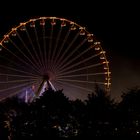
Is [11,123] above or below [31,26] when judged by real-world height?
below

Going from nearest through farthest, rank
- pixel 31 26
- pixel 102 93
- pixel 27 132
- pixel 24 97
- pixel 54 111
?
pixel 27 132, pixel 54 111, pixel 102 93, pixel 24 97, pixel 31 26

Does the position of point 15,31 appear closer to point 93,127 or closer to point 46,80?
point 46,80

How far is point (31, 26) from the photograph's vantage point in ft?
125

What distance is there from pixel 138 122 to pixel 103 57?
906 centimetres

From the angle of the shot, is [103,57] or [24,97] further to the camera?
[103,57]

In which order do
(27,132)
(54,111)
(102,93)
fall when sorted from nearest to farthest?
(27,132), (54,111), (102,93)

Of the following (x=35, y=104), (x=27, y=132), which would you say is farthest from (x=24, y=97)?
(x=27, y=132)

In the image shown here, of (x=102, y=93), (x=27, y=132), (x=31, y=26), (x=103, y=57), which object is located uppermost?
(x=31, y=26)

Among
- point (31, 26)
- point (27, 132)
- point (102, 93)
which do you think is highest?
point (31, 26)

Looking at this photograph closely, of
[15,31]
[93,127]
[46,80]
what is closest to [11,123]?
[93,127]

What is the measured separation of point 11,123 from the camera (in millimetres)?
29344

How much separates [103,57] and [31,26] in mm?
5967

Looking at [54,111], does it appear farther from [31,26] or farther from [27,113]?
[31,26]

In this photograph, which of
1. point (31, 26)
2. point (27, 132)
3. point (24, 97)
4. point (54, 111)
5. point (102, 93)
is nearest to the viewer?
point (27, 132)
